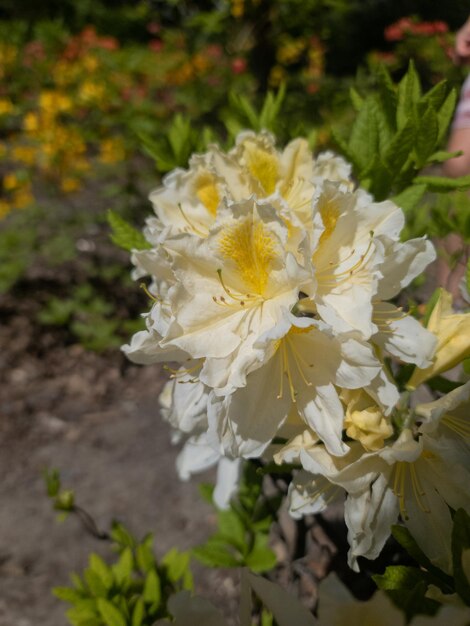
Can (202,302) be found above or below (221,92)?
above

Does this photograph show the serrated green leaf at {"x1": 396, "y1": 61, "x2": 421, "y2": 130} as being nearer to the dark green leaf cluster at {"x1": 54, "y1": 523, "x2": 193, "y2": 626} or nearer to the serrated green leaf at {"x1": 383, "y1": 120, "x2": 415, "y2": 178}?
the serrated green leaf at {"x1": 383, "y1": 120, "x2": 415, "y2": 178}

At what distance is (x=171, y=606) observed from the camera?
60cm

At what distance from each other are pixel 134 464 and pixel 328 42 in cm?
624

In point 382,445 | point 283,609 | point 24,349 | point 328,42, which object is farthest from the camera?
point 328,42

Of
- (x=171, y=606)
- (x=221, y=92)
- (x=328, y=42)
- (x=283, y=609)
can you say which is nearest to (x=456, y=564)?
(x=283, y=609)

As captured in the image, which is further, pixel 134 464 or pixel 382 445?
pixel 134 464

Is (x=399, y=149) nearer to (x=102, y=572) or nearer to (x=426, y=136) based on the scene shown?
(x=426, y=136)

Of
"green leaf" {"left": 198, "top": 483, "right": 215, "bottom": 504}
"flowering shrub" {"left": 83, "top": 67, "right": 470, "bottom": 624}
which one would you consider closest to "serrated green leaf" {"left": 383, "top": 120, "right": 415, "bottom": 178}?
"flowering shrub" {"left": 83, "top": 67, "right": 470, "bottom": 624}

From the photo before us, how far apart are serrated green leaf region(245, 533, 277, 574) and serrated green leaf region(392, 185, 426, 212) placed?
0.90m

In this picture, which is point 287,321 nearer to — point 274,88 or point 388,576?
point 388,576

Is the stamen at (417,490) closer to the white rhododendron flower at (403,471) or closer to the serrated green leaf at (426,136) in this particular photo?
the white rhododendron flower at (403,471)

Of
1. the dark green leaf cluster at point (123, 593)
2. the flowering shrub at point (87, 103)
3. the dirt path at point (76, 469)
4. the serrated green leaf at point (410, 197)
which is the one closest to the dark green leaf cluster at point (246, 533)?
the dark green leaf cluster at point (123, 593)

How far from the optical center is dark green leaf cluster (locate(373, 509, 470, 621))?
567 mm

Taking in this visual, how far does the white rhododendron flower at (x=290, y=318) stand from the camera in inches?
27.8
